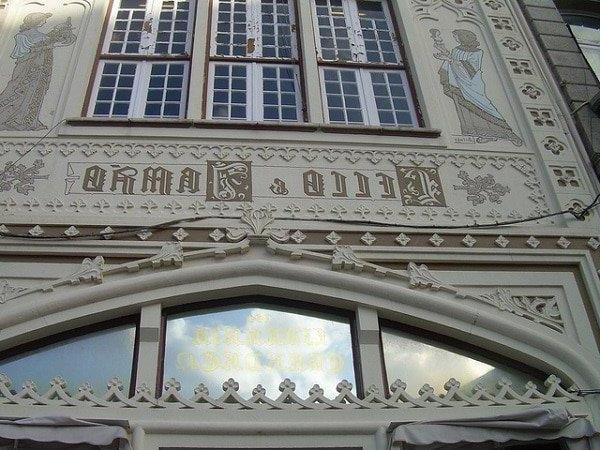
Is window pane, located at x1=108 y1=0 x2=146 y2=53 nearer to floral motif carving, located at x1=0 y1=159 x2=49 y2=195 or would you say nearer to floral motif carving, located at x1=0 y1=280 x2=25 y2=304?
floral motif carving, located at x1=0 y1=159 x2=49 y2=195

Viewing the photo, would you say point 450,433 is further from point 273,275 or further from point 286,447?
point 273,275

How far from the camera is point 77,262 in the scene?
7.75m

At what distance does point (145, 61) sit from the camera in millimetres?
10156

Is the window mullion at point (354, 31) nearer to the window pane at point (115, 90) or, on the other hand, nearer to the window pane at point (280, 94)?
the window pane at point (280, 94)

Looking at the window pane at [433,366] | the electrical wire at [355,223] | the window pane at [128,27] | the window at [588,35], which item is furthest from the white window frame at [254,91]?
the window at [588,35]

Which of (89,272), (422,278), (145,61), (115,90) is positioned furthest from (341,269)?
(145,61)

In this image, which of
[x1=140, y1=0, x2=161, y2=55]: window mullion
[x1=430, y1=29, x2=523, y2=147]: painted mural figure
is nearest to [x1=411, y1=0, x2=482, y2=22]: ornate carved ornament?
[x1=430, y1=29, x2=523, y2=147]: painted mural figure

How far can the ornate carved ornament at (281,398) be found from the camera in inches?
265

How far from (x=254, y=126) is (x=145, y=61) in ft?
6.61

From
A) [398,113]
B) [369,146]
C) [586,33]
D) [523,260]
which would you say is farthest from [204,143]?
[586,33]

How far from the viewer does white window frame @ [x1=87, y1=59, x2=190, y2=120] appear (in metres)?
9.43

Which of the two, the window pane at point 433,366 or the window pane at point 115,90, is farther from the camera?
the window pane at point 115,90

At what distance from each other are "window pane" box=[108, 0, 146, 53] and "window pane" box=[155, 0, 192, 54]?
26cm

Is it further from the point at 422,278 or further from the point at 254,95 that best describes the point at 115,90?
the point at 422,278
